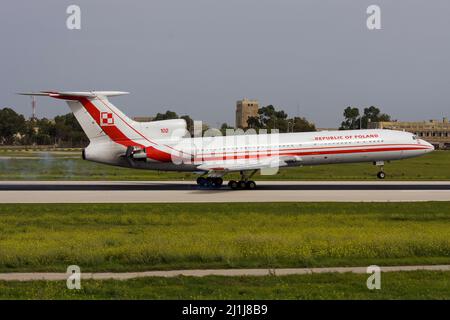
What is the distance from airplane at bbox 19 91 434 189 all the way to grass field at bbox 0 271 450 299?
27241mm

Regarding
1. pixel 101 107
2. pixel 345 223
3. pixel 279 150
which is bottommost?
pixel 345 223

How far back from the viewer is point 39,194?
38906mm

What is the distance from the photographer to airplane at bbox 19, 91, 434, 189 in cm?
4275

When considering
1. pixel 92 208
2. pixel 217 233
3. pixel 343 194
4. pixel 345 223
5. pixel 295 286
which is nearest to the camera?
pixel 295 286

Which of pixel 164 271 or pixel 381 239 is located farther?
pixel 381 239

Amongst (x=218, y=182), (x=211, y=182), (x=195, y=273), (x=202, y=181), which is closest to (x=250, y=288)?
(x=195, y=273)

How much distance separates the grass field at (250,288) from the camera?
13.0 m

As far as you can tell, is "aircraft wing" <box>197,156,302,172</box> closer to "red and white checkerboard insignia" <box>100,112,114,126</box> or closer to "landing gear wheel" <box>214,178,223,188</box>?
"landing gear wheel" <box>214,178,223,188</box>

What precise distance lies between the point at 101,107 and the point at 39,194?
7662 mm

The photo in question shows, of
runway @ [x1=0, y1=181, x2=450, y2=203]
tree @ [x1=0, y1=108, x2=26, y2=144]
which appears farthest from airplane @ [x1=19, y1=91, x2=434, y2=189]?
tree @ [x1=0, y1=108, x2=26, y2=144]

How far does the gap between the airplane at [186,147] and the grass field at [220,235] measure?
10.8m
